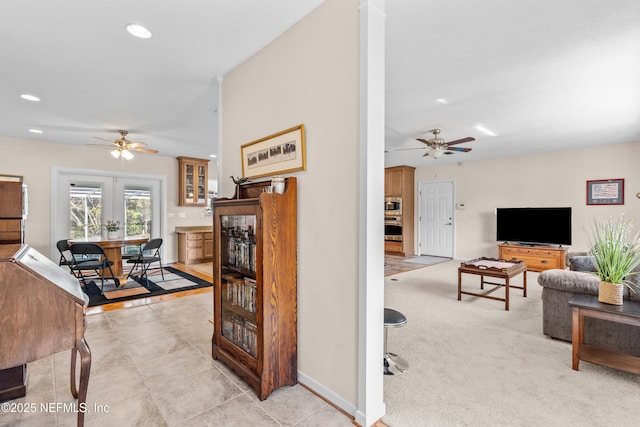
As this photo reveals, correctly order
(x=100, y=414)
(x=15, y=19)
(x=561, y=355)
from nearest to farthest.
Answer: (x=100, y=414), (x=15, y=19), (x=561, y=355)

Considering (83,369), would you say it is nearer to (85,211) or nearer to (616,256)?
(616,256)

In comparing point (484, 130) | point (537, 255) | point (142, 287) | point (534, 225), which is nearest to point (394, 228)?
point (534, 225)

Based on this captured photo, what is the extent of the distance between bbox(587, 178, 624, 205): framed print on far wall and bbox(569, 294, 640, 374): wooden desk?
15.5 ft

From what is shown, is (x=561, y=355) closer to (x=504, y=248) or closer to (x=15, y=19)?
(x=504, y=248)

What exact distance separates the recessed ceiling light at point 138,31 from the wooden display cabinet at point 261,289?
1.37 meters

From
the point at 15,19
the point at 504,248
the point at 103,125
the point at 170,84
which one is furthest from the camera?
the point at 504,248

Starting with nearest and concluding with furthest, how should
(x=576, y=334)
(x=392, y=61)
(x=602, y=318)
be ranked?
(x=602, y=318) → (x=576, y=334) → (x=392, y=61)

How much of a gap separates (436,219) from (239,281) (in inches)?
277

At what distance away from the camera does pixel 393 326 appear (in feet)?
7.05

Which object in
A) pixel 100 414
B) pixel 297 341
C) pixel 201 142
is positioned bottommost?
pixel 100 414

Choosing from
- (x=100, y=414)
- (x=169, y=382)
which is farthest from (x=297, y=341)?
(x=100, y=414)

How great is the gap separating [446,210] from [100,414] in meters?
7.94

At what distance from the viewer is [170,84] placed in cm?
320

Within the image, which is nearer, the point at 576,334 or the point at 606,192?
the point at 576,334
